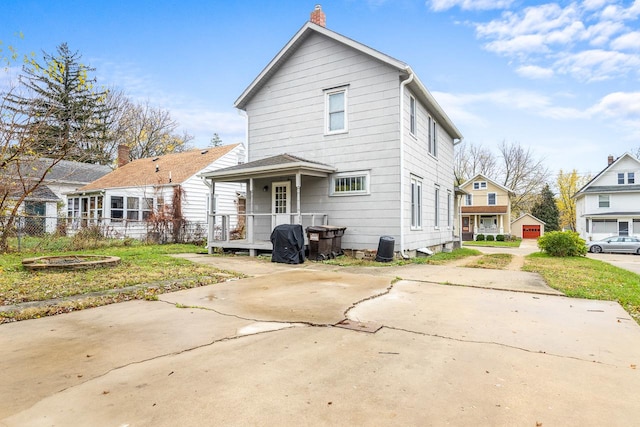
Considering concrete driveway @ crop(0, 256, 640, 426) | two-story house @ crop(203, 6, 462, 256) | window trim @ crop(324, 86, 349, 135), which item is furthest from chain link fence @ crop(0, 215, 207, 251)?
concrete driveway @ crop(0, 256, 640, 426)

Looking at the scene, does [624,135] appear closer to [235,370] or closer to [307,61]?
[307,61]

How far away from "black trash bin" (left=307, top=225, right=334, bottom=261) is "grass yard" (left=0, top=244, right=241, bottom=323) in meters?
3.16

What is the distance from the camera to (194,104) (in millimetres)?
28406

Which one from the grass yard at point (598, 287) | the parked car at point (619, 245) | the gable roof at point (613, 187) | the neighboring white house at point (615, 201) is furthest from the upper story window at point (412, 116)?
the gable roof at point (613, 187)

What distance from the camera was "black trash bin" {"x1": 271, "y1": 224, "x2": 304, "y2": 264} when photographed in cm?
1047

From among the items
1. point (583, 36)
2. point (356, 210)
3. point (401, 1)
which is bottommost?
point (356, 210)

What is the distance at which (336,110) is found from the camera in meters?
12.3

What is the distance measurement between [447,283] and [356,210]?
191 inches

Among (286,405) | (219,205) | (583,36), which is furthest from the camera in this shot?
(219,205)

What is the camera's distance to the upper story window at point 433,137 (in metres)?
14.7

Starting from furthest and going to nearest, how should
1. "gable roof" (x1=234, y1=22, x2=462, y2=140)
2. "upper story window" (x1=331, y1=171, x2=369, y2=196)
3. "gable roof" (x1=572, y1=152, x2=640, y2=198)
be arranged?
"gable roof" (x1=572, y1=152, x2=640, y2=198)
"upper story window" (x1=331, y1=171, x2=369, y2=196)
"gable roof" (x1=234, y1=22, x2=462, y2=140)

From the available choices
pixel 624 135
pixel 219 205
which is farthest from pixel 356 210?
pixel 624 135

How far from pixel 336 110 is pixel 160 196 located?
12.1m

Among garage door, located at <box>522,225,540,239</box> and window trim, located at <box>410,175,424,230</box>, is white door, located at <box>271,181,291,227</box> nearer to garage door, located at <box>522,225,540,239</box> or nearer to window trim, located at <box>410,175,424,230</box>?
window trim, located at <box>410,175,424,230</box>
